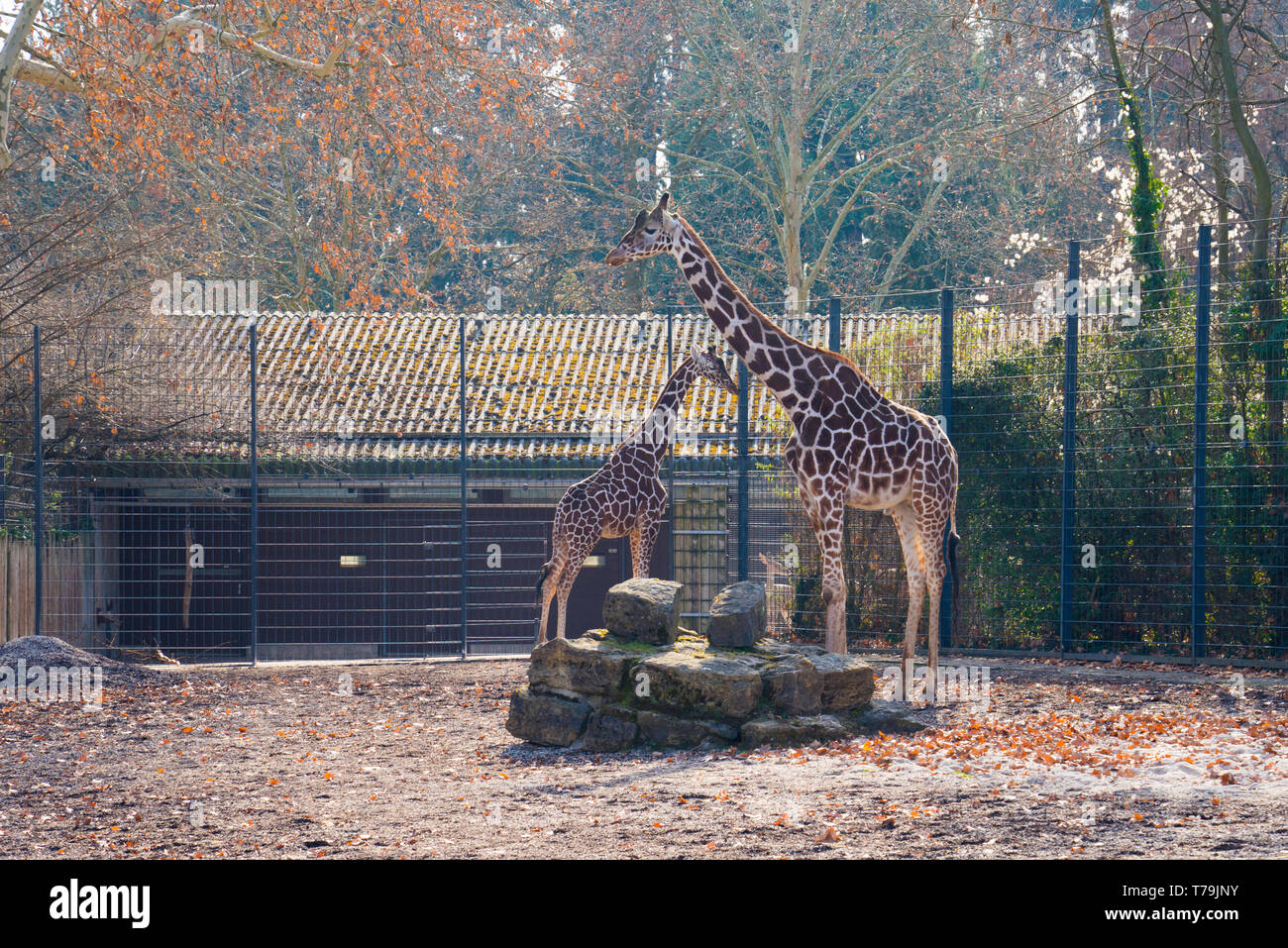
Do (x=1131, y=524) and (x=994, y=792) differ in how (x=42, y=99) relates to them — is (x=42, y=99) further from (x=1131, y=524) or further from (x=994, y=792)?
(x=994, y=792)

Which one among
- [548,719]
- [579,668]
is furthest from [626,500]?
[548,719]

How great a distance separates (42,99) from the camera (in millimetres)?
23422

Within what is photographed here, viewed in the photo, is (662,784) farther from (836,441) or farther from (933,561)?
(933,561)

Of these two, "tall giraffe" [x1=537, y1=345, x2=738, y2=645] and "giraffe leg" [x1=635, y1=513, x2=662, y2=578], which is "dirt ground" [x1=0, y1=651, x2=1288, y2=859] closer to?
"tall giraffe" [x1=537, y1=345, x2=738, y2=645]

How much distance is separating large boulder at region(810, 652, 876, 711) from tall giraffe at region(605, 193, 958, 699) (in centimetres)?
138

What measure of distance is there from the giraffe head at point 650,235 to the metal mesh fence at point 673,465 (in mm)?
2481

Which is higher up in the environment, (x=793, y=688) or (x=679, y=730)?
(x=793, y=688)

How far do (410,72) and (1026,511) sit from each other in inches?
453

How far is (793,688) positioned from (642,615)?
4.08ft

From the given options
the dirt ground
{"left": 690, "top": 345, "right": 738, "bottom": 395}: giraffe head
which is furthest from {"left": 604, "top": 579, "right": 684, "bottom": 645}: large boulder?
{"left": 690, "top": 345, "right": 738, "bottom": 395}: giraffe head

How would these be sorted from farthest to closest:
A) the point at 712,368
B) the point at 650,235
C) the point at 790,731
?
the point at 712,368 → the point at 650,235 → the point at 790,731

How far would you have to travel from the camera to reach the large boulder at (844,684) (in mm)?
8633

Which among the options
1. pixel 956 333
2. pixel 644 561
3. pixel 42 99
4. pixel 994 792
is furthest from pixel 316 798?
pixel 42 99

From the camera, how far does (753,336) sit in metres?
10.6
